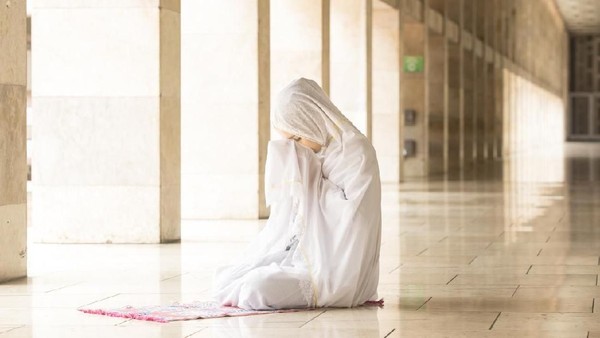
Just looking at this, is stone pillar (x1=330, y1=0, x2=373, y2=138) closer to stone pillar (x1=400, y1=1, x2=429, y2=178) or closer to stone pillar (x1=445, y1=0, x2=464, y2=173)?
stone pillar (x1=400, y1=1, x2=429, y2=178)

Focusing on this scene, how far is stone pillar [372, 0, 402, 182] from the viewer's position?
31.0m

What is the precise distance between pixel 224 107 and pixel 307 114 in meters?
9.61

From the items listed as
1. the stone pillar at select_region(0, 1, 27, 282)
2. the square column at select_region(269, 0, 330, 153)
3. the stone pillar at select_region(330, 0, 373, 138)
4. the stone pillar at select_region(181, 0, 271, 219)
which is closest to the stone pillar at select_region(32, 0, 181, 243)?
the stone pillar at select_region(0, 1, 27, 282)

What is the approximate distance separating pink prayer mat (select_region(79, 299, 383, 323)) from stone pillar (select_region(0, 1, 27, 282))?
237cm

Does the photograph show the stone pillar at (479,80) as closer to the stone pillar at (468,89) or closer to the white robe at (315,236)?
the stone pillar at (468,89)

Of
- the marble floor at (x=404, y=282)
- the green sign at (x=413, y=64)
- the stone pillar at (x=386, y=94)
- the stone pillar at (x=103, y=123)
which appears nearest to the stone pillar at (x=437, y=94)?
the green sign at (x=413, y=64)

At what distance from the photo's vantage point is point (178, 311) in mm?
8375

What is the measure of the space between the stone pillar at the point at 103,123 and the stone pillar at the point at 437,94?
23141mm

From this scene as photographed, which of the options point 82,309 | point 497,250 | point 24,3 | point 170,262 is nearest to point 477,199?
point 497,250

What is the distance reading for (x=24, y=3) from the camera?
35.8 feet

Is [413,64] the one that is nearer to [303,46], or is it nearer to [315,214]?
[303,46]

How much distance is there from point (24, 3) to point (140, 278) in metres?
2.56

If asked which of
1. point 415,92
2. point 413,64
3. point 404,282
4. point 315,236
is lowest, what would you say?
point 404,282

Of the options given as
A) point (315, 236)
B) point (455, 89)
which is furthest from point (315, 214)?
point (455, 89)
